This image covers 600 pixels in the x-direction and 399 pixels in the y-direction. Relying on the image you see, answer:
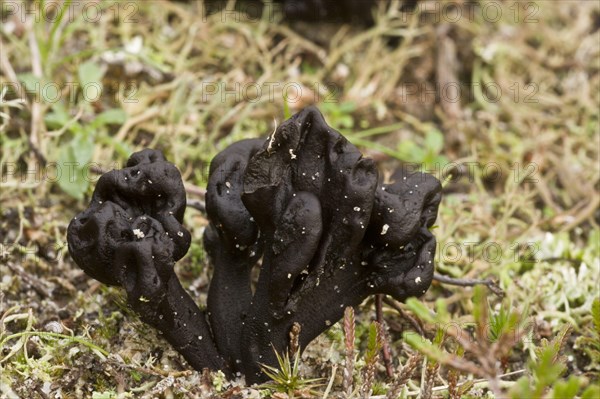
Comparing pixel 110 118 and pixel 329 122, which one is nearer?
pixel 110 118

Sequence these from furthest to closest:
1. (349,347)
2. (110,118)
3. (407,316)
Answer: (110,118) → (407,316) → (349,347)

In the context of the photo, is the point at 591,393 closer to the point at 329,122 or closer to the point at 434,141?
the point at 434,141

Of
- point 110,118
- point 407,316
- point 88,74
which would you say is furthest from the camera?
point 88,74

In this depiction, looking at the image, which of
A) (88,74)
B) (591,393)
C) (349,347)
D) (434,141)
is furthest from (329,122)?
(591,393)

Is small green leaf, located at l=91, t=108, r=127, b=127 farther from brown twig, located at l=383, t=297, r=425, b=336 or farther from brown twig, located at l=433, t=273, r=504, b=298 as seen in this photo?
brown twig, located at l=433, t=273, r=504, b=298

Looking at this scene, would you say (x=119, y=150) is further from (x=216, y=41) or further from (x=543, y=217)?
(x=543, y=217)

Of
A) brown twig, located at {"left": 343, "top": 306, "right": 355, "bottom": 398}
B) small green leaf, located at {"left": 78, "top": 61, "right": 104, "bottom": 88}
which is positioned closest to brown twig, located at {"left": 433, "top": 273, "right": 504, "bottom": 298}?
brown twig, located at {"left": 343, "top": 306, "right": 355, "bottom": 398}
